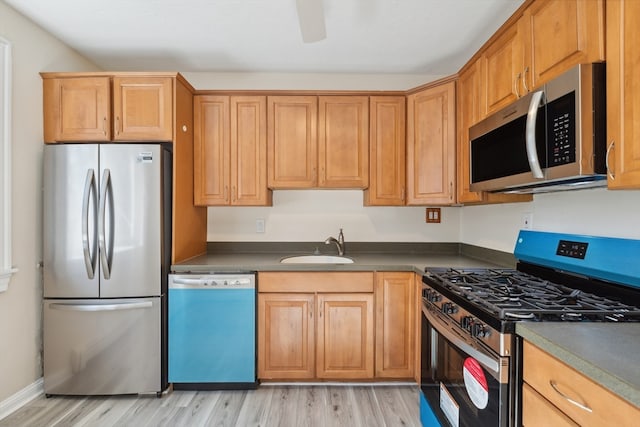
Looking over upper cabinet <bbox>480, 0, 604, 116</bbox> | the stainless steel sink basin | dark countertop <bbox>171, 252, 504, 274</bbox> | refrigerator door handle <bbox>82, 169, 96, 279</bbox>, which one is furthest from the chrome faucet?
refrigerator door handle <bbox>82, 169, 96, 279</bbox>

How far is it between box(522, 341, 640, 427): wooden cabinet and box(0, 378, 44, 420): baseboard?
8.91 ft

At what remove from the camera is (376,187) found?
262 cm

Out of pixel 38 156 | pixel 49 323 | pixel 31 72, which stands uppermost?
pixel 31 72

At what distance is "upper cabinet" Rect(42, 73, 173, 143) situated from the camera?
2248mm

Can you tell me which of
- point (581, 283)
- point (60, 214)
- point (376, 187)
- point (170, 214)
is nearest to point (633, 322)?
point (581, 283)

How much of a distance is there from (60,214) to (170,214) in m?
0.65

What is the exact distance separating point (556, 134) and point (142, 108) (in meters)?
2.36

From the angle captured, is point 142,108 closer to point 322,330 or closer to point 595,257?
point 322,330

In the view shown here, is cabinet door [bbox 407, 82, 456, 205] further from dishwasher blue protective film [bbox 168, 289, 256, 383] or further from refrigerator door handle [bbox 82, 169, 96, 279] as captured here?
refrigerator door handle [bbox 82, 169, 96, 279]

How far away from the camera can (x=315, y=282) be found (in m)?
2.32

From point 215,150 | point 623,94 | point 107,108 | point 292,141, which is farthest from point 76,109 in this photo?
point 623,94

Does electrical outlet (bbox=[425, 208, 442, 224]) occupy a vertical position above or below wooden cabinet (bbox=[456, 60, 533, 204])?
below

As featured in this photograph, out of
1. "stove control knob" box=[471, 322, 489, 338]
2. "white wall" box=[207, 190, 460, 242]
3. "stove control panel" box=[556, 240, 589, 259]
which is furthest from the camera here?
"white wall" box=[207, 190, 460, 242]

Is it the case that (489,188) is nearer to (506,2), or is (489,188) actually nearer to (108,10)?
Result: (506,2)
